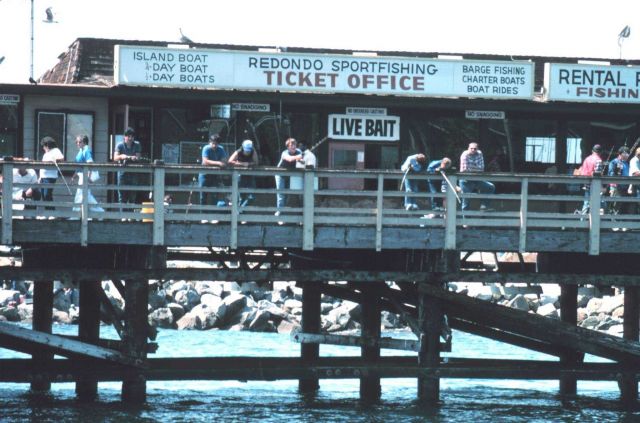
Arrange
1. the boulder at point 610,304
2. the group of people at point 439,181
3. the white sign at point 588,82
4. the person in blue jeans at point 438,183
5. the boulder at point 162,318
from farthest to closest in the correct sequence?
1. the boulder at point 610,304
2. the boulder at point 162,318
3. the white sign at point 588,82
4. the person in blue jeans at point 438,183
5. the group of people at point 439,181

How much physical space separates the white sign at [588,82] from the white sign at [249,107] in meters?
5.15

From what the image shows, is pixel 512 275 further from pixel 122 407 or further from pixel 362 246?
pixel 122 407

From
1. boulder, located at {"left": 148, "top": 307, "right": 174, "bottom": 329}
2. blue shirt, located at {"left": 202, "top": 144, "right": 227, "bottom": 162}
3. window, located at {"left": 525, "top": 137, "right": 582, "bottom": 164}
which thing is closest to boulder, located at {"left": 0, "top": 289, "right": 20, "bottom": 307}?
boulder, located at {"left": 148, "top": 307, "right": 174, "bottom": 329}

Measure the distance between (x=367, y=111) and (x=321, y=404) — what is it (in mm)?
5304

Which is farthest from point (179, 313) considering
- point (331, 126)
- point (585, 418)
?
point (585, 418)

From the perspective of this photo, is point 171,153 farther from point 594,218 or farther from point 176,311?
point 176,311

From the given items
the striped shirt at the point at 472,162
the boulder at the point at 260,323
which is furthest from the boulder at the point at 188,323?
the striped shirt at the point at 472,162

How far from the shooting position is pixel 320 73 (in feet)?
86.4

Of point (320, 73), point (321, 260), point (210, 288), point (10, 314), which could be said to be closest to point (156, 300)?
point (210, 288)

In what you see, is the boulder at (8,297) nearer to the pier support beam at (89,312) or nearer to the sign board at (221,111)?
the sign board at (221,111)

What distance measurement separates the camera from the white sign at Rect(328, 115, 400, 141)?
26891 millimetres

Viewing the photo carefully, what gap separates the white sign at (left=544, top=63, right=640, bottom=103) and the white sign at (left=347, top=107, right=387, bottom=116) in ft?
9.92

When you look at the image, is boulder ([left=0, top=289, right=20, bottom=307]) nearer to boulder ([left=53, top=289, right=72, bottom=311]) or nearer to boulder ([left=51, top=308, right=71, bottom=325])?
boulder ([left=53, top=289, right=72, bottom=311])

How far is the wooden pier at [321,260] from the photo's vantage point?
21609mm
